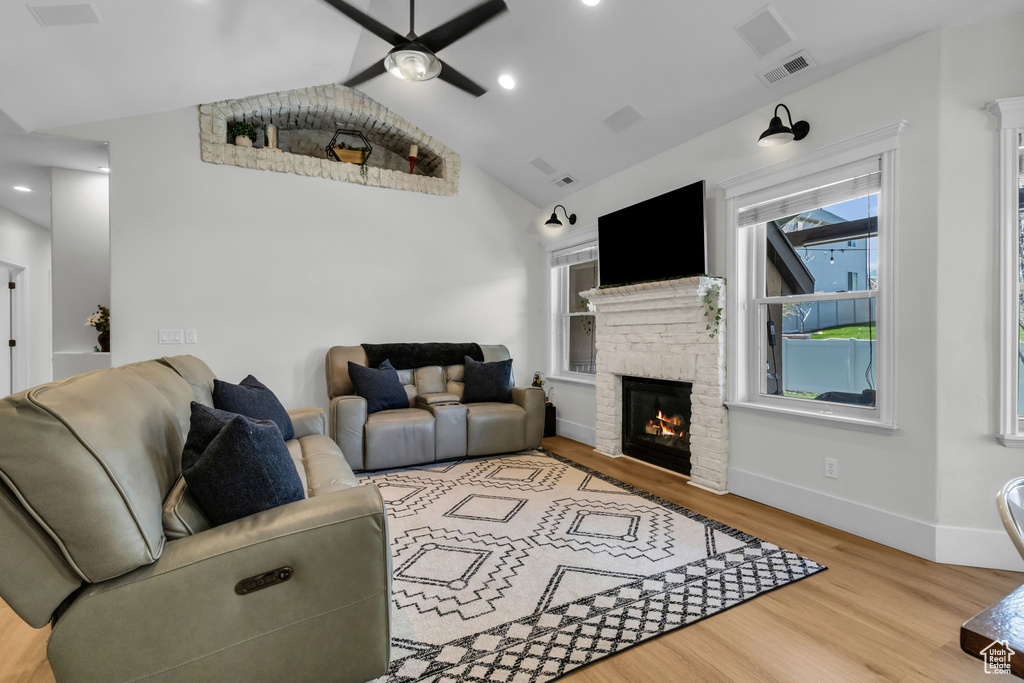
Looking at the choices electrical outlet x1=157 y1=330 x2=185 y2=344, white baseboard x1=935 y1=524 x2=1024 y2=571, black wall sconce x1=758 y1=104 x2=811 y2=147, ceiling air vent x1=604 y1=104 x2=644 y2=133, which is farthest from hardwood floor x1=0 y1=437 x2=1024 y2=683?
ceiling air vent x1=604 y1=104 x2=644 y2=133

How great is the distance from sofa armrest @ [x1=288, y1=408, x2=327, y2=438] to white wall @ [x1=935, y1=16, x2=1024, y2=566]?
3.52 meters

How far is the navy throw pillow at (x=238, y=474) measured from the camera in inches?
53.5

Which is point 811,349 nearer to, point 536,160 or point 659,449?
point 659,449

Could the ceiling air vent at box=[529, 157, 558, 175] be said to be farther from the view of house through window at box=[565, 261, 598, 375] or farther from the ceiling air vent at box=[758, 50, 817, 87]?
the ceiling air vent at box=[758, 50, 817, 87]

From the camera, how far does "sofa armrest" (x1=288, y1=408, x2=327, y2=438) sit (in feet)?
10.6

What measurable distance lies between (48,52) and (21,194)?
293 centimetres

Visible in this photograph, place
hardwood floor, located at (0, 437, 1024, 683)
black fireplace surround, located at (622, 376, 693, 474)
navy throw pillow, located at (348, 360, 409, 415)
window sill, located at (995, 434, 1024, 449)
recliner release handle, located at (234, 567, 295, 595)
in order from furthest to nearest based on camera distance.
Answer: navy throw pillow, located at (348, 360, 409, 415), black fireplace surround, located at (622, 376, 693, 474), window sill, located at (995, 434, 1024, 449), hardwood floor, located at (0, 437, 1024, 683), recliner release handle, located at (234, 567, 295, 595)

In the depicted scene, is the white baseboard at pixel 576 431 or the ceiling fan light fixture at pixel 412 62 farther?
the white baseboard at pixel 576 431

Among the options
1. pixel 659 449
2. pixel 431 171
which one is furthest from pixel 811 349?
pixel 431 171

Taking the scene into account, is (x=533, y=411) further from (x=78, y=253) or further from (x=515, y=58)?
(x=78, y=253)

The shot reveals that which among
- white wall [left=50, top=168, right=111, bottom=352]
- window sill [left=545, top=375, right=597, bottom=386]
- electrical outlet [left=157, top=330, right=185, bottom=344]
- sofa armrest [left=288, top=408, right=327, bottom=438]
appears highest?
white wall [left=50, top=168, right=111, bottom=352]

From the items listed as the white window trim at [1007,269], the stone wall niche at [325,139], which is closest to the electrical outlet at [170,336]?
the stone wall niche at [325,139]

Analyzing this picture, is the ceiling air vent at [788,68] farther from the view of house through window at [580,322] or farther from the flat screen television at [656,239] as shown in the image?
the view of house through window at [580,322]

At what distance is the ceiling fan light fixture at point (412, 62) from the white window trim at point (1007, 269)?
9.15 feet
